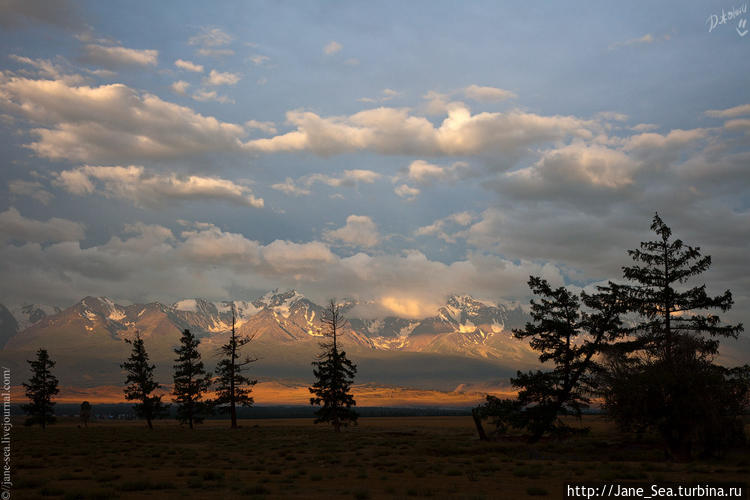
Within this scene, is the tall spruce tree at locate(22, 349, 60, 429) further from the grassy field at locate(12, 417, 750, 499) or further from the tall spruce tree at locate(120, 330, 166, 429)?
the grassy field at locate(12, 417, 750, 499)

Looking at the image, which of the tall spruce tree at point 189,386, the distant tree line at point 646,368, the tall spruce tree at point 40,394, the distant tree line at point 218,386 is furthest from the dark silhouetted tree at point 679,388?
the tall spruce tree at point 40,394

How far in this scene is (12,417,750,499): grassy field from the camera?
771 inches

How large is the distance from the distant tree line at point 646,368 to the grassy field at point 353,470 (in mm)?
1866

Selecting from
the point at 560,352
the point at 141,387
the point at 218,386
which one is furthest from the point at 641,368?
the point at 141,387

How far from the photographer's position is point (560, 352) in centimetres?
3875

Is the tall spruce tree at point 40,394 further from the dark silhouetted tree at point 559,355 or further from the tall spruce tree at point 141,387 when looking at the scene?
the dark silhouetted tree at point 559,355

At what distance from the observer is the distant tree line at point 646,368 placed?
28.6m

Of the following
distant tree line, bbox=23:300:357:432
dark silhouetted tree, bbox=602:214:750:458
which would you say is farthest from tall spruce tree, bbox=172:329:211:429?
dark silhouetted tree, bbox=602:214:750:458

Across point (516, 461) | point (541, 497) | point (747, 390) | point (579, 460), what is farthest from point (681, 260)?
point (541, 497)

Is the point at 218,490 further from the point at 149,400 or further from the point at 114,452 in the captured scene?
the point at 149,400

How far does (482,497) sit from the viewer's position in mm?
17484

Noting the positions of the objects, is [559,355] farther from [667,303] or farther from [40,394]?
[40,394]

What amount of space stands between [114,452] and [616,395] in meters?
30.1

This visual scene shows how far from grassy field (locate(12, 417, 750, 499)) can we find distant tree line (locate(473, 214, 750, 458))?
1.87 metres
